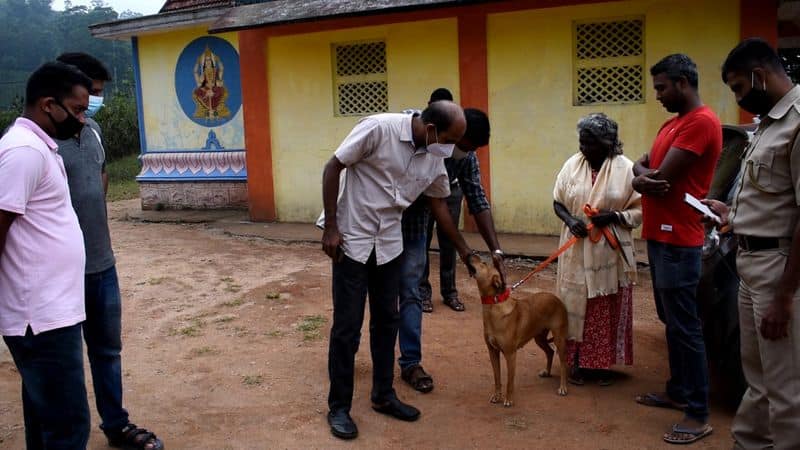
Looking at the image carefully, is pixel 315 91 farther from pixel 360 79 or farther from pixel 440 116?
pixel 440 116

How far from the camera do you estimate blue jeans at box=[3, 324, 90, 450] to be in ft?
8.71

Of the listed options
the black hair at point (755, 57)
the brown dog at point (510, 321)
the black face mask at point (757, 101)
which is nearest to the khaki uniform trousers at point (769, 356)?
the black face mask at point (757, 101)

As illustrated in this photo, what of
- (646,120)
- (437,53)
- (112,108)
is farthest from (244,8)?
(112,108)

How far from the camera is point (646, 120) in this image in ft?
26.9

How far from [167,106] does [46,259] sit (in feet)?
34.5

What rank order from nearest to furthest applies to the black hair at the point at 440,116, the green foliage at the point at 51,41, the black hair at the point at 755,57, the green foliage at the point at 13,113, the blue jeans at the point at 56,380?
the blue jeans at the point at 56,380, the black hair at the point at 755,57, the black hair at the point at 440,116, the green foliage at the point at 13,113, the green foliage at the point at 51,41

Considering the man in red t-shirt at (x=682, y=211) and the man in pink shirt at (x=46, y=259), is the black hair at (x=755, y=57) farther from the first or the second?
the man in pink shirt at (x=46, y=259)

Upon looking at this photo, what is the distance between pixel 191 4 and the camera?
12.4 meters

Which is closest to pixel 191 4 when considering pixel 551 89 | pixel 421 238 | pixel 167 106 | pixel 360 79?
pixel 167 106

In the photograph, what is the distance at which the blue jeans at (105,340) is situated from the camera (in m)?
3.43

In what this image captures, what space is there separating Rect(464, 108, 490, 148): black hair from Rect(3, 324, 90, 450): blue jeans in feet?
7.29

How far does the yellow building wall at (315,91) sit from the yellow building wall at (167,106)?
189 centimetres

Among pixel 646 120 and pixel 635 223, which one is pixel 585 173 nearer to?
pixel 635 223

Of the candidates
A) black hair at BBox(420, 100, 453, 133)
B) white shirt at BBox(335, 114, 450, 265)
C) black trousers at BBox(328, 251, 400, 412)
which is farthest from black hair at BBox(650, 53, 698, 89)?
black trousers at BBox(328, 251, 400, 412)
